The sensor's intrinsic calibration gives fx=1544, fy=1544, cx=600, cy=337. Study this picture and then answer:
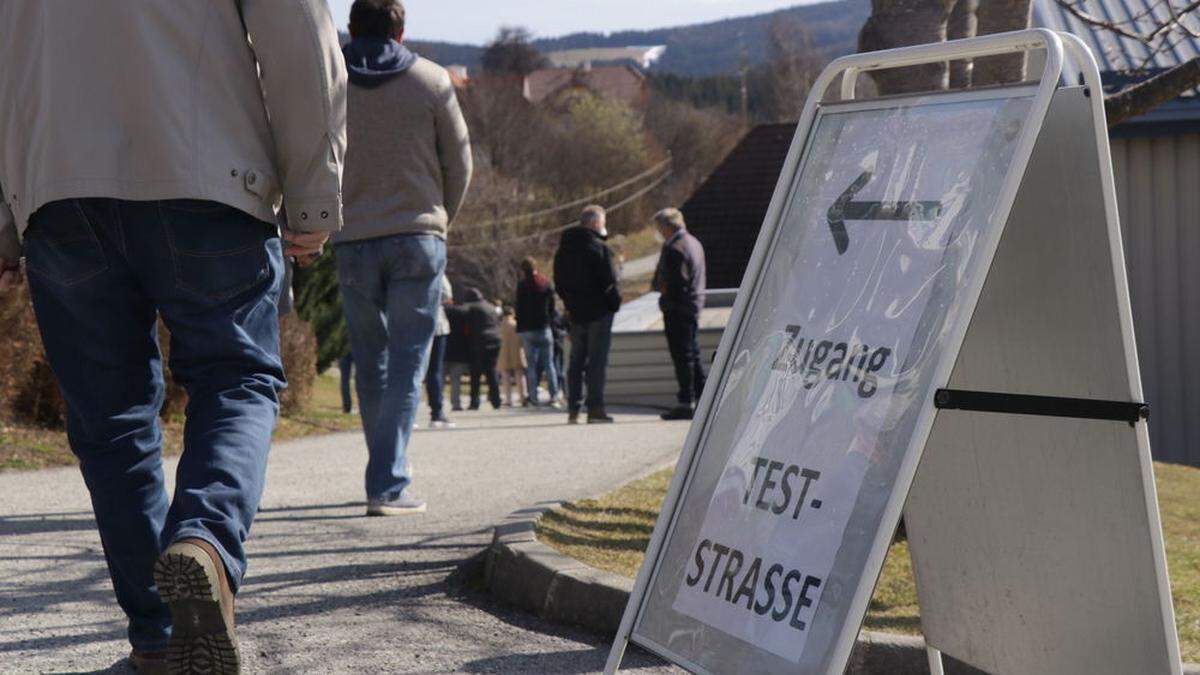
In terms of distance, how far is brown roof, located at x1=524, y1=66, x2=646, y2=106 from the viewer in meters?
109

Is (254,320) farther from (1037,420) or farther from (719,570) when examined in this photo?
(1037,420)

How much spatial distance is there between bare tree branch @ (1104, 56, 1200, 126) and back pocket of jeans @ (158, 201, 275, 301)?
10.6 ft

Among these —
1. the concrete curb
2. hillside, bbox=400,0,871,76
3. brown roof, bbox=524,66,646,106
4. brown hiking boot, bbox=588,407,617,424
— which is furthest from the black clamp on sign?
hillside, bbox=400,0,871,76

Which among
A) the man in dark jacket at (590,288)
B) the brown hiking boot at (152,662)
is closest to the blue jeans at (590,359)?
the man in dark jacket at (590,288)

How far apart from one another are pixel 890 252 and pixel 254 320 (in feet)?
4.52

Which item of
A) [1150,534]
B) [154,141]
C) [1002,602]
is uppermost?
[154,141]

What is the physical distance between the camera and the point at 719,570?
10.5ft

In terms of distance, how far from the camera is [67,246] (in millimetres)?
3379

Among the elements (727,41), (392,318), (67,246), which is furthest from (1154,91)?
(727,41)

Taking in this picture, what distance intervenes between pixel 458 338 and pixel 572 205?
5105 cm

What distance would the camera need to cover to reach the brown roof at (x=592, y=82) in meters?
109

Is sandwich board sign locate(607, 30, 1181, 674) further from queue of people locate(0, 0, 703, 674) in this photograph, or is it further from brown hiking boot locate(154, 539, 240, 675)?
queue of people locate(0, 0, 703, 674)

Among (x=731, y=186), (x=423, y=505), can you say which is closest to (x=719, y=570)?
(x=423, y=505)

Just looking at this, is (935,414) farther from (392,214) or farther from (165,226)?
(392,214)
